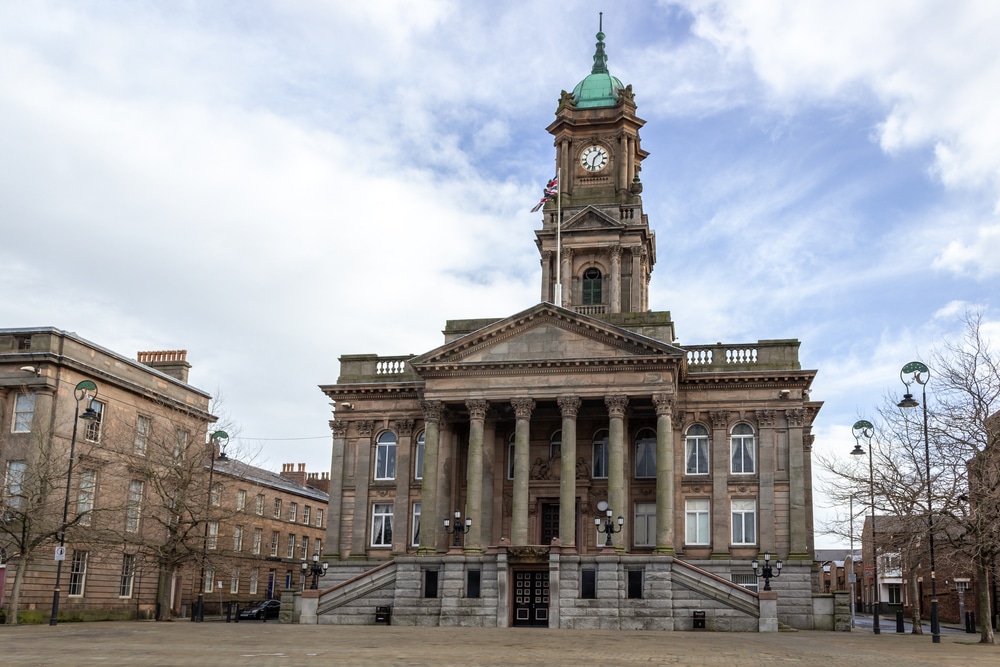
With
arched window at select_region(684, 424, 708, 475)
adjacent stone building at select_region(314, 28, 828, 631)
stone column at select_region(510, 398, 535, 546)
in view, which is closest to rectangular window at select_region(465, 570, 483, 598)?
adjacent stone building at select_region(314, 28, 828, 631)

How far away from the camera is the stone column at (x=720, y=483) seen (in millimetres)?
50469

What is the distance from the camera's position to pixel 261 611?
60.8 m

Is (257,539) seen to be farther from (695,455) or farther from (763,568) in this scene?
(763,568)

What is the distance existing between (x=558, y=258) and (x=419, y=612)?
20.9 metres

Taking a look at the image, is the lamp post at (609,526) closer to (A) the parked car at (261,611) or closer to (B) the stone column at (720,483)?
(B) the stone column at (720,483)

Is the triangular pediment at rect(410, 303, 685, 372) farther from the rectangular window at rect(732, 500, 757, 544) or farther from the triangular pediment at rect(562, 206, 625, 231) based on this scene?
the triangular pediment at rect(562, 206, 625, 231)

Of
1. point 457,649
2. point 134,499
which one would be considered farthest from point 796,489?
point 134,499

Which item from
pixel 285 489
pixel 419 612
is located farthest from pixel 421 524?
pixel 285 489

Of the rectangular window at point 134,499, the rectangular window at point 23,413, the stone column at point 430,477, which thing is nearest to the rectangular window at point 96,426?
the rectangular window at point 23,413

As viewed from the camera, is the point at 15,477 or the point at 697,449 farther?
the point at 697,449

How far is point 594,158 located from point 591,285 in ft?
26.1

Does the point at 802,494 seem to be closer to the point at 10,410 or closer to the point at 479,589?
the point at 479,589

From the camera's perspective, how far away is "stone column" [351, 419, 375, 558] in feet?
181

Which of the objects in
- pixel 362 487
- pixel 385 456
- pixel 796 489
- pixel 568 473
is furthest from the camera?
pixel 385 456
